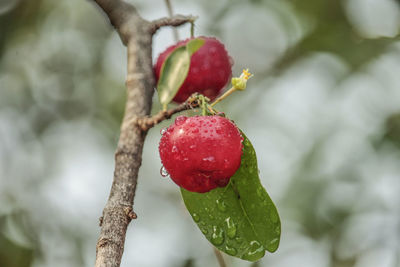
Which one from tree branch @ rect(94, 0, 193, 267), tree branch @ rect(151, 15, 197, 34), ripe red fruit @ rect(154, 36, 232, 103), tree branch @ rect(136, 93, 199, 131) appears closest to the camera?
tree branch @ rect(94, 0, 193, 267)

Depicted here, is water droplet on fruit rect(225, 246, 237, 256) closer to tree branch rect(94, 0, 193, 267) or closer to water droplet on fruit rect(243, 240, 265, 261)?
water droplet on fruit rect(243, 240, 265, 261)

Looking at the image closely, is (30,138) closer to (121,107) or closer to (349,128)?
(121,107)

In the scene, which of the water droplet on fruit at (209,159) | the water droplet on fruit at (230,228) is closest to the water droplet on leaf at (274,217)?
the water droplet on fruit at (230,228)

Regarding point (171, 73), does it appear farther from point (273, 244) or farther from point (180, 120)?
point (273, 244)

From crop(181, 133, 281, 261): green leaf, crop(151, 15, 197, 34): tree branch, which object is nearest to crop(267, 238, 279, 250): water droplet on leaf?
crop(181, 133, 281, 261): green leaf

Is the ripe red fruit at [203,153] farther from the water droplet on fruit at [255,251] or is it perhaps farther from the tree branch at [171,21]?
the tree branch at [171,21]

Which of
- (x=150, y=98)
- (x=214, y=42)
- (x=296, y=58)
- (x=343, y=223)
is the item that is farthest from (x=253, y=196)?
(x=296, y=58)
